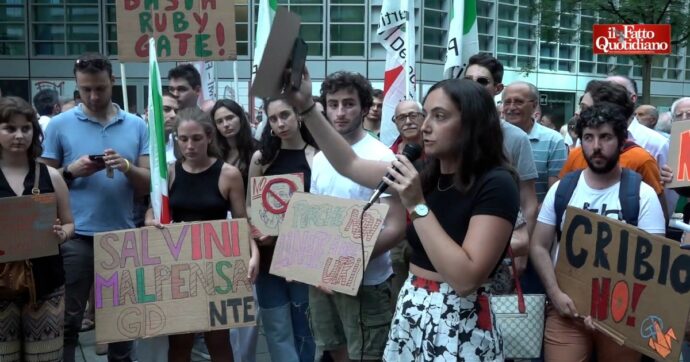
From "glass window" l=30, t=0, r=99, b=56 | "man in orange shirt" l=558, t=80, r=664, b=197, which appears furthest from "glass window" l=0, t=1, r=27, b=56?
"man in orange shirt" l=558, t=80, r=664, b=197

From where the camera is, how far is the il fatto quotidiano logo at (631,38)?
55.3 feet

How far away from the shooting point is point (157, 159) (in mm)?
4566

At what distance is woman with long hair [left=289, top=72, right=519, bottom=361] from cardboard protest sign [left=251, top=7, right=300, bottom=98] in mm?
579

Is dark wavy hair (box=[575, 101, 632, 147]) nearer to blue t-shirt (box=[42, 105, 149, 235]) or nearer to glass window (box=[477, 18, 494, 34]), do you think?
blue t-shirt (box=[42, 105, 149, 235])

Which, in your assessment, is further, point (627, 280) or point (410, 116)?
point (410, 116)

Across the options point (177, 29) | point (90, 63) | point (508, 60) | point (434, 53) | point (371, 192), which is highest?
point (434, 53)

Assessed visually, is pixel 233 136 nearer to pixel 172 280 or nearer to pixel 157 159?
pixel 157 159

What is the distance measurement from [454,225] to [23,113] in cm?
277

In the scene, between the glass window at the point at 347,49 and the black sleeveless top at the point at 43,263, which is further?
the glass window at the point at 347,49

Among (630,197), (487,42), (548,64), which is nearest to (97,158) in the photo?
(630,197)

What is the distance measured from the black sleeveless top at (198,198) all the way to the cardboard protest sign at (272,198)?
0.69ft

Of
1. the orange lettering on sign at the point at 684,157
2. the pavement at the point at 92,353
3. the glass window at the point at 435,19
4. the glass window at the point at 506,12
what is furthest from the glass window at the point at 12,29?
the orange lettering on sign at the point at 684,157

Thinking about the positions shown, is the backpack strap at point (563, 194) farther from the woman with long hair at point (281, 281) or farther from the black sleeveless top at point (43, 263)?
the black sleeveless top at point (43, 263)

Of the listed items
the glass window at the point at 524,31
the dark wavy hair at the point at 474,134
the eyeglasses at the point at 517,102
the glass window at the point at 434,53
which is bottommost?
the dark wavy hair at the point at 474,134
